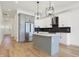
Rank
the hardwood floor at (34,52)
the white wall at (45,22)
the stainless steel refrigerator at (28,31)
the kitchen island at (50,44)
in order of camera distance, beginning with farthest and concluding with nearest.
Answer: the stainless steel refrigerator at (28,31) → the white wall at (45,22) → the kitchen island at (50,44) → the hardwood floor at (34,52)

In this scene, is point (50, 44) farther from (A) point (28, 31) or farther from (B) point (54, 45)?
(A) point (28, 31)

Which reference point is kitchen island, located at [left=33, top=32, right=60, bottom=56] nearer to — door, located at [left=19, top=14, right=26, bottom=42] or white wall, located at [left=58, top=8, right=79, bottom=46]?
white wall, located at [left=58, top=8, right=79, bottom=46]

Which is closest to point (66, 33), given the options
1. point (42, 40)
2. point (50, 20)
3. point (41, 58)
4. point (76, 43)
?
Result: point (76, 43)

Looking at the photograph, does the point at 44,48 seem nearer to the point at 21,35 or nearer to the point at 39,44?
the point at 39,44

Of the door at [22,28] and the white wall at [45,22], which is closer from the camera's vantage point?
the white wall at [45,22]

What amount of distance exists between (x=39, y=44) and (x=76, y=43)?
1899 millimetres

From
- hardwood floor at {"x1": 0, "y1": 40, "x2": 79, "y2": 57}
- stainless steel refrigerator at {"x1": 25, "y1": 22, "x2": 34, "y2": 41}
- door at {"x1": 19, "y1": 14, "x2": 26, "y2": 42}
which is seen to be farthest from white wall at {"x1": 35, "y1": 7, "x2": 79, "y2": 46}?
door at {"x1": 19, "y1": 14, "x2": 26, "y2": 42}

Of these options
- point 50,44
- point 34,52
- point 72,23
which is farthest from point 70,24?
point 34,52

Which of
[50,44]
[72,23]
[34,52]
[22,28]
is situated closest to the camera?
[50,44]

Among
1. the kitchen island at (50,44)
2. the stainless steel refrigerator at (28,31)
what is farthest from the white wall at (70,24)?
the stainless steel refrigerator at (28,31)

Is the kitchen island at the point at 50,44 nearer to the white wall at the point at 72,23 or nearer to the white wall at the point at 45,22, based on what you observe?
the white wall at the point at 45,22

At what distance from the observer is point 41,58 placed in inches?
156

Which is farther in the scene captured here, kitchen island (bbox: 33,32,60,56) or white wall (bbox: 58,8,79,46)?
white wall (bbox: 58,8,79,46)

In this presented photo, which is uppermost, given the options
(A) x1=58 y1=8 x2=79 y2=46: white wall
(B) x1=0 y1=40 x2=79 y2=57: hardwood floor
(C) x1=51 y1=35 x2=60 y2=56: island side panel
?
(A) x1=58 y1=8 x2=79 y2=46: white wall
